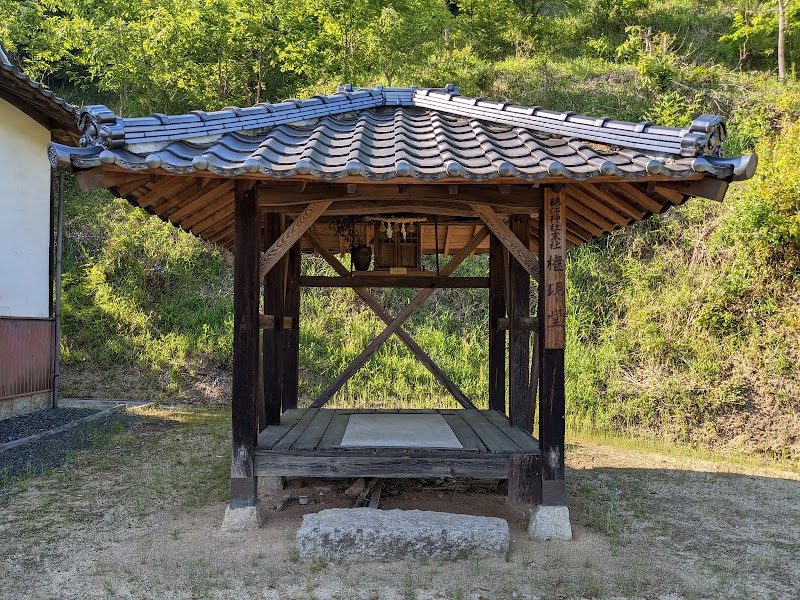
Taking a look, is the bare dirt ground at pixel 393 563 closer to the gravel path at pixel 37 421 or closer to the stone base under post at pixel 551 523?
the stone base under post at pixel 551 523

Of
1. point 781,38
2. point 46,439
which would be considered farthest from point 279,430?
point 781,38

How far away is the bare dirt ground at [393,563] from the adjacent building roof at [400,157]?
93.6 inches

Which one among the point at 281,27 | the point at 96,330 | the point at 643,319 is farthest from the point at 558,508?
the point at 281,27

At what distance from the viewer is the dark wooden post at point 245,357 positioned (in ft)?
15.7

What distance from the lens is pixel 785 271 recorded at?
1063cm

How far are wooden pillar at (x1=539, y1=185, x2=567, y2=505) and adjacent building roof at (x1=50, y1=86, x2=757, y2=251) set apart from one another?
0.81 feet

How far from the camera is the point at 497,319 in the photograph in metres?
7.19

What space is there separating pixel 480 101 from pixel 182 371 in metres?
9.47

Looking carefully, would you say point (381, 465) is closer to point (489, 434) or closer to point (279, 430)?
point (489, 434)

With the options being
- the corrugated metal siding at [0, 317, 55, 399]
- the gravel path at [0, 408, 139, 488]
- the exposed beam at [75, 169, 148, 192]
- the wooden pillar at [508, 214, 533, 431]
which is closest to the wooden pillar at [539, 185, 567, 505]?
the wooden pillar at [508, 214, 533, 431]

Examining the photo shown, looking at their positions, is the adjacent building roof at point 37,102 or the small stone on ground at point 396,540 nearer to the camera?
the small stone on ground at point 396,540

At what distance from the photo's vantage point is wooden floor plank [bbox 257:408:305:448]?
5.19 m

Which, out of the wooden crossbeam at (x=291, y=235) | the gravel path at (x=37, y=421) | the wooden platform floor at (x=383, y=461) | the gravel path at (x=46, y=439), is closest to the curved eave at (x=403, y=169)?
the wooden crossbeam at (x=291, y=235)

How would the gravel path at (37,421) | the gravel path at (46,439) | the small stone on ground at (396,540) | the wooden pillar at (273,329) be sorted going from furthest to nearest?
the gravel path at (37,421) < the gravel path at (46,439) < the wooden pillar at (273,329) < the small stone on ground at (396,540)
